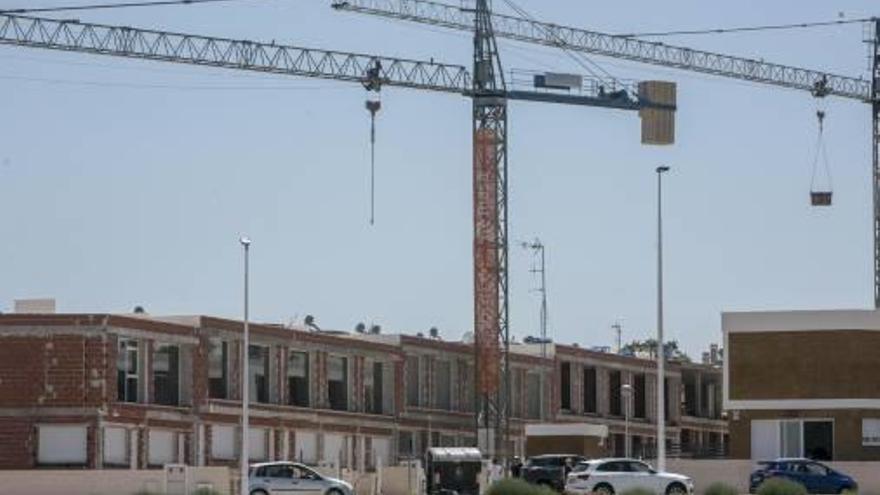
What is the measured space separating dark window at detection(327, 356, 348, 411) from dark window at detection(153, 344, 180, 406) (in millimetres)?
12497

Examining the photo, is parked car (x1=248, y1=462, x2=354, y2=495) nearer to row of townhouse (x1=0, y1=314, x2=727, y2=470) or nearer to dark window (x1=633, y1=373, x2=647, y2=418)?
row of townhouse (x1=0, y1=314, x2=727, y2=470)

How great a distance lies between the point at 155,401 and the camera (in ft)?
302

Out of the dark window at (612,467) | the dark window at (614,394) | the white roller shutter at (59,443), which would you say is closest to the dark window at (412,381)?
the dark window at (614,394)

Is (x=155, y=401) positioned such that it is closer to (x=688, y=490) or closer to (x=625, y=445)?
(x=688, y=490)

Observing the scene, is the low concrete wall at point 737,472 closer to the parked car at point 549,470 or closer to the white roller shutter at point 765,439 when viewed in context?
the white roller shutter at point 765,439

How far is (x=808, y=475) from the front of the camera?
79.2 meters

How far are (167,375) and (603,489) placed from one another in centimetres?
2456

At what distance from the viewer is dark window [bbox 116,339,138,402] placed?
88812 mm

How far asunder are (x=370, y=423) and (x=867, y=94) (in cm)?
4679

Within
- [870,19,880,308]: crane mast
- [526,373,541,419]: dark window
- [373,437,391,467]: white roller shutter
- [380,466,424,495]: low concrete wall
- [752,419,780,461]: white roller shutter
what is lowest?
[380,466,424,495]: low concrete wall

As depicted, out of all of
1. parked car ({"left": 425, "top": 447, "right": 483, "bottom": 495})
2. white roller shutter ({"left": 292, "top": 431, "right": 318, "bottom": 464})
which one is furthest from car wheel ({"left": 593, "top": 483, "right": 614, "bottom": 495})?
white roller shutter ({"left": 292, "top": 431, "right": 318, "bottom": 464})

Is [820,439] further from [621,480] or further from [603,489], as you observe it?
[603,489]

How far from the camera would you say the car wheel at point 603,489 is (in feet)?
245

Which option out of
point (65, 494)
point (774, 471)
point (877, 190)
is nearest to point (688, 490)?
point (774, 471)
